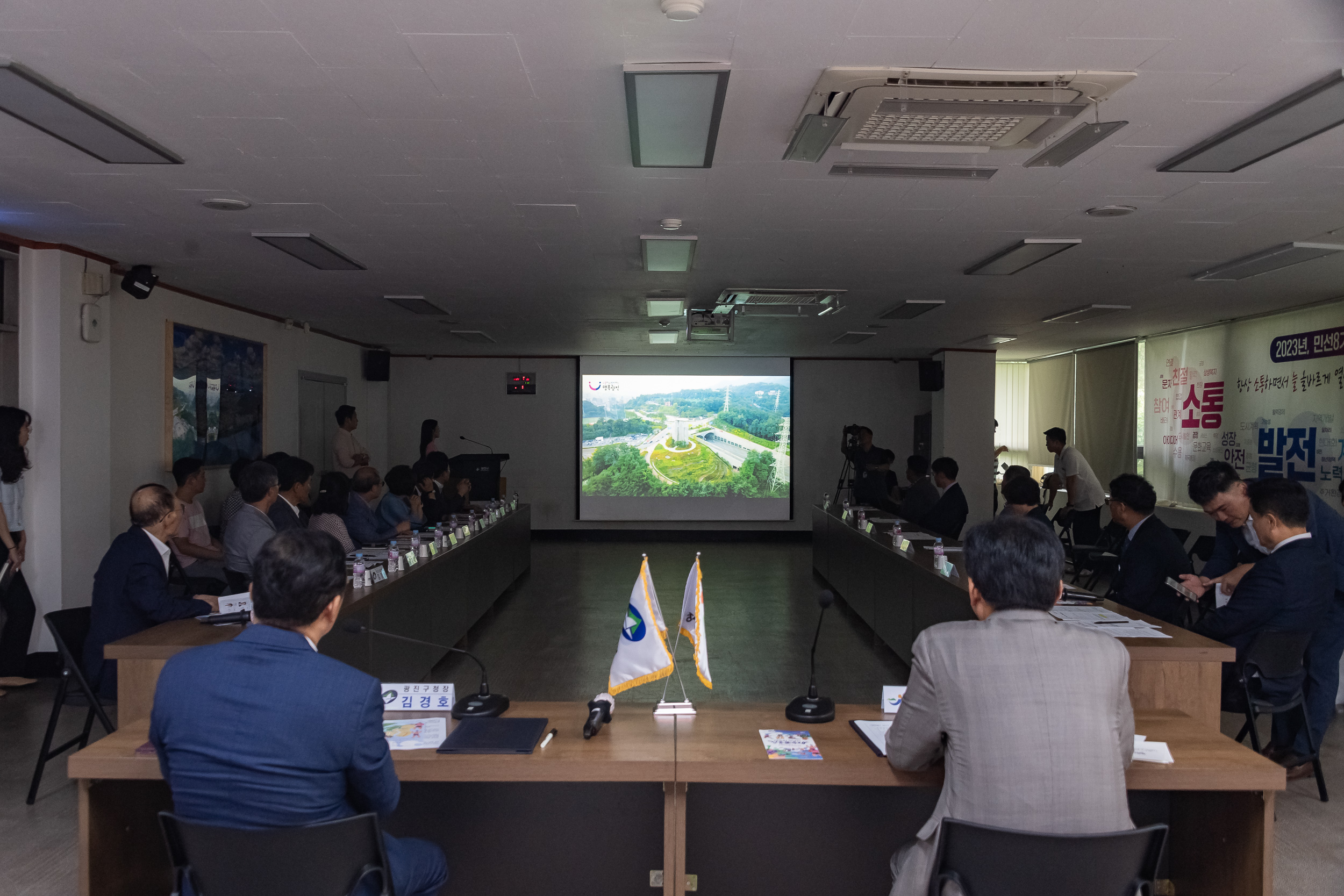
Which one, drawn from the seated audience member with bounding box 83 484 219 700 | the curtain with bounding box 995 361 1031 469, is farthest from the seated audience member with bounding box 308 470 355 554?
the curtain with bounding box 995 361 1031 469

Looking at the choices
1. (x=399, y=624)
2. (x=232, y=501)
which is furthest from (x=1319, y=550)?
(x=232, y=501)

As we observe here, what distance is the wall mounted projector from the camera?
531 cm

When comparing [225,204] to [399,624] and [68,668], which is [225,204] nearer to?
[68,668]

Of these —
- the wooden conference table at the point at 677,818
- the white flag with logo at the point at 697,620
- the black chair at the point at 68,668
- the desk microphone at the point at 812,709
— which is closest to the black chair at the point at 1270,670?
the wooden conference table at the point at 677,818

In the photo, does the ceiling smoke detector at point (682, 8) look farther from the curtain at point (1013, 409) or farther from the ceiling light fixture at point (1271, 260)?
the curtain at point (1013, 409)

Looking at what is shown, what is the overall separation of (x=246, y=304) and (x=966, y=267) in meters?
5.83

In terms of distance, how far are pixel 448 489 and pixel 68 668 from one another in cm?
482

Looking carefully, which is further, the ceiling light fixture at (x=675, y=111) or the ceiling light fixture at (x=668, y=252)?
the ceiling light fixture at (x=668, y=252)

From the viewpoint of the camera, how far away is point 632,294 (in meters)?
6.54

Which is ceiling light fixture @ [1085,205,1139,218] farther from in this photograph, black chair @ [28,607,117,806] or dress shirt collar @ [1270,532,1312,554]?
black chair @ [28,607,117,806]

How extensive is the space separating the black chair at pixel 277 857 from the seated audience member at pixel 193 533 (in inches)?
157

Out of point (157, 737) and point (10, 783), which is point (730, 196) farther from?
point (10, 783)

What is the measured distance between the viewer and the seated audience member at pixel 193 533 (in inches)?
211

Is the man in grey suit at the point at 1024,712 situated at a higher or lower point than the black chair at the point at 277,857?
higher
